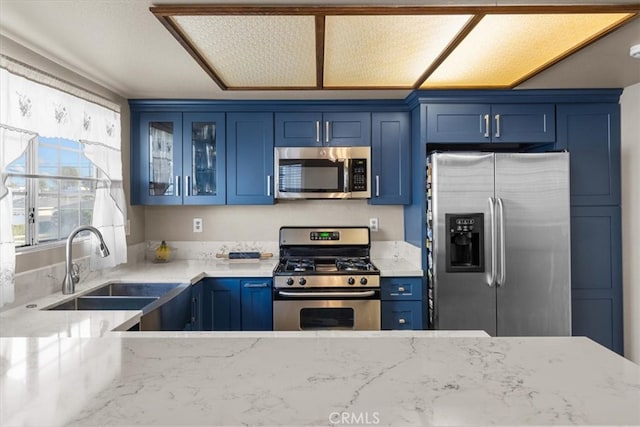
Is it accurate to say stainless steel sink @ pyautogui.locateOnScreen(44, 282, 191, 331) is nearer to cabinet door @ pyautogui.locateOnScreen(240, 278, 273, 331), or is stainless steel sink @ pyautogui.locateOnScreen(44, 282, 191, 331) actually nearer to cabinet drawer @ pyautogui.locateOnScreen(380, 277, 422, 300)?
cabinet door @ pyautogui.locateOnScreen(240, 278, 273, 331)

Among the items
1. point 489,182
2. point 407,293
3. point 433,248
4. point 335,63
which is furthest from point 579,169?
point 335,63

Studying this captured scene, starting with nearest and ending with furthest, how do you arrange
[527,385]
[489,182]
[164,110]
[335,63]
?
[527,385], [335,63], [489,182], [164,110]

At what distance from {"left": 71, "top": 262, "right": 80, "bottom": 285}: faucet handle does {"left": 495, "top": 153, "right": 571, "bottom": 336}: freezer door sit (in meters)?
2.62

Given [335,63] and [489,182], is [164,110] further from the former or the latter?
[489,182]

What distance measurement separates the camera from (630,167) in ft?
9.42

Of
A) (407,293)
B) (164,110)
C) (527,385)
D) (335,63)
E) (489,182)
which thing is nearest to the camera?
(527,385)

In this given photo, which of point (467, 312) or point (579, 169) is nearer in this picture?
point (467, 312)

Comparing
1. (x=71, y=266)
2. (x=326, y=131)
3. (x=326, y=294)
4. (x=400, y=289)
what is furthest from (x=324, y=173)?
(x=71, y=266)

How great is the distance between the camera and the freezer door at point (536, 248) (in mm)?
2578

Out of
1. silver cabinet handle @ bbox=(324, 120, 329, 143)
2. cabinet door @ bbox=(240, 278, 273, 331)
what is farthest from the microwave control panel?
cabinet door @ bbox=(240, 278, 273, 331)

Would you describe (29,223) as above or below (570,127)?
below

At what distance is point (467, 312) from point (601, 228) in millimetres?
1260

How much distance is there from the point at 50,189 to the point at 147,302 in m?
0.88

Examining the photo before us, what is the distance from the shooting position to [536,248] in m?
2.59
